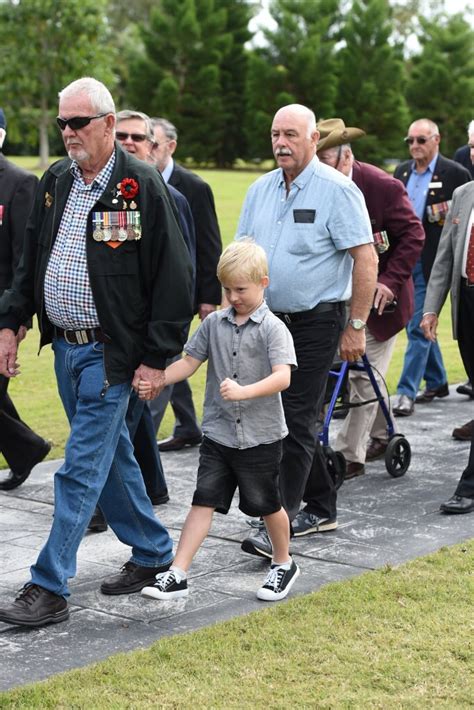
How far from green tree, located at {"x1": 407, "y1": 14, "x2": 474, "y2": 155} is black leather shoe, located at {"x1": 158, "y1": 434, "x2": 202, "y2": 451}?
50237 millimetres

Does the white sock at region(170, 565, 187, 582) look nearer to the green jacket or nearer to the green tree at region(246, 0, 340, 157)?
the green jacket

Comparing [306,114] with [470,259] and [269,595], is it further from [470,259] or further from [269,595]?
[269,595]

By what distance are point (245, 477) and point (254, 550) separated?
0.66m

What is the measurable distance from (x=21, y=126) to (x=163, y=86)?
20.9ft

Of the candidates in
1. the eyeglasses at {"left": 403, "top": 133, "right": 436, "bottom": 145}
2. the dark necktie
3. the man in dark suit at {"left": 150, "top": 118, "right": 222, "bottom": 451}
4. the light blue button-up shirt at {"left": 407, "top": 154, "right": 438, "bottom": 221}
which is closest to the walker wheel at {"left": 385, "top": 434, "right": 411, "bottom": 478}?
the dark necktie

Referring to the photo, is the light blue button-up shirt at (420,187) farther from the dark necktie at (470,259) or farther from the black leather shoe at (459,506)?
the black leather shoe at (459,506)

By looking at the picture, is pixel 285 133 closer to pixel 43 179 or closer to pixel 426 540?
pixel 43 179

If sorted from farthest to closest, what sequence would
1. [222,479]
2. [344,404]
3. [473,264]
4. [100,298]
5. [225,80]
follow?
[225,80], [344,404], [473,264], [222,479], [100,298]

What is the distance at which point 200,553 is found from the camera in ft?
21.0

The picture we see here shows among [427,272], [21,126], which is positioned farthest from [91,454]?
[21,126]

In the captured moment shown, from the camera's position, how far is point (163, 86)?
188ft

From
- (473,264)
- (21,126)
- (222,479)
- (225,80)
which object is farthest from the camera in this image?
(225,80)

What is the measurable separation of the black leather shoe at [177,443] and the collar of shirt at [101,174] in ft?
12.2

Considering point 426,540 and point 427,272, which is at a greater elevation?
point 427,272
